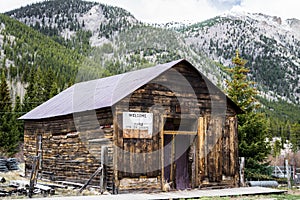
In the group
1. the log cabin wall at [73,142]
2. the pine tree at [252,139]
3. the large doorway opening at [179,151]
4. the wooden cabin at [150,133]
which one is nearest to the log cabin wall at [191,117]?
the wooden cabin at [150,133]

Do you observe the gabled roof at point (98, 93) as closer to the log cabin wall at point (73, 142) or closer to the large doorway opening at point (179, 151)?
the log cabin wall at point (73, 142)

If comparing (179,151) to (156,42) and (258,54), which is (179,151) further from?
(258,54)

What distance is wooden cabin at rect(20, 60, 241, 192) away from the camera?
16.1m

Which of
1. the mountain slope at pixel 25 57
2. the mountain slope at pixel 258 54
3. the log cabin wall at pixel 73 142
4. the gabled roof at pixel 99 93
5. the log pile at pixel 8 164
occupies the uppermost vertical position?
the mountain slope at pixel 258 54

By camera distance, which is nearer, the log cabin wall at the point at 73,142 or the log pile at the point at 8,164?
the log cabin wall at the point at 73,142

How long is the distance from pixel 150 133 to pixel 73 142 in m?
4.03

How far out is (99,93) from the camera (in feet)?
63.2

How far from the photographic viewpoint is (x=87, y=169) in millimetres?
17812

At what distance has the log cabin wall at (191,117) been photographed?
1614 centimetres

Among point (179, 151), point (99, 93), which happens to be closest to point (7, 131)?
point (99, 93)

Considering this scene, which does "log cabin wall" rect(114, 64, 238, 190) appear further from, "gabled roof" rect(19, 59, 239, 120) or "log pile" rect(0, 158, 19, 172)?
"log pile" rect(0, 158, 19, 172)

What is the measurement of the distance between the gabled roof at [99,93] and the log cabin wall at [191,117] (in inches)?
12.5

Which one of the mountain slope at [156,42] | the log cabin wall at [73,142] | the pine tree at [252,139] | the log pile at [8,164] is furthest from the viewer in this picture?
the mountain slope at [156,42]

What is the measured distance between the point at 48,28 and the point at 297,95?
88.3m
